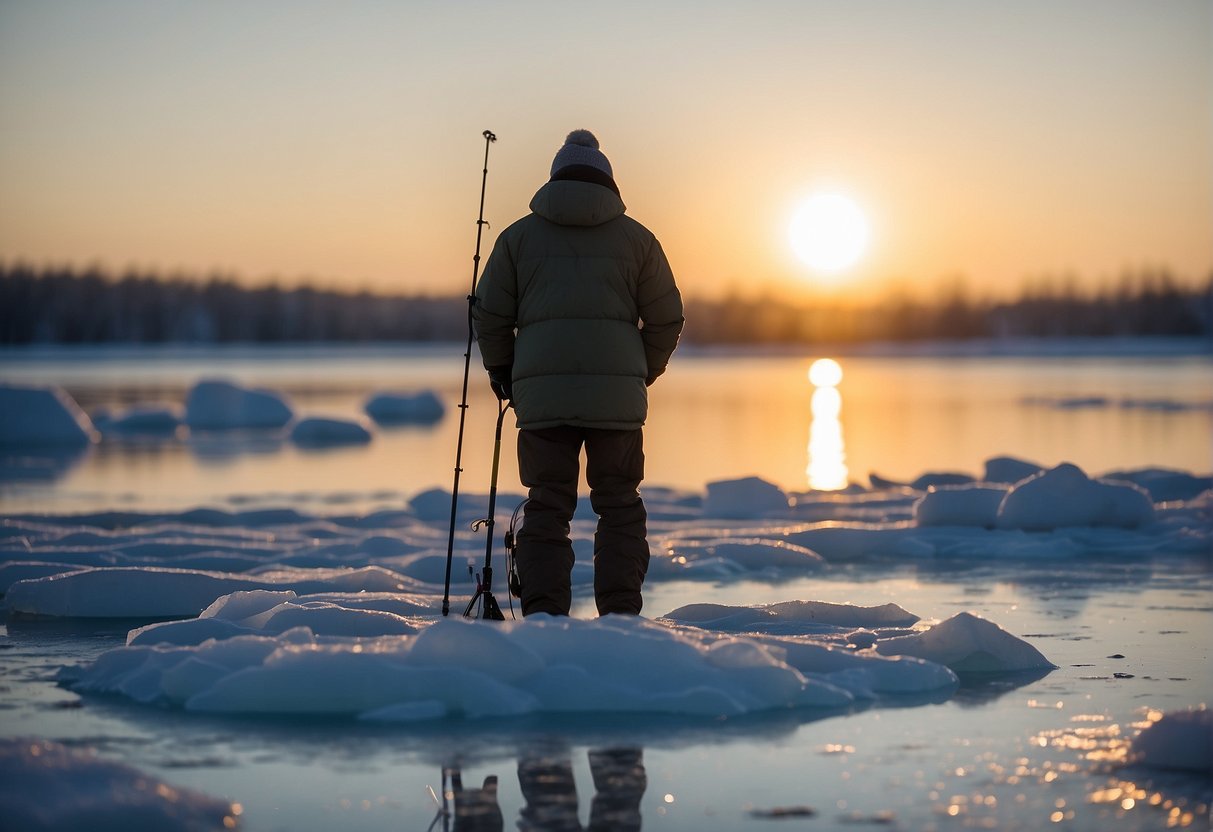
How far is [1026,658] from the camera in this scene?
4.79 m

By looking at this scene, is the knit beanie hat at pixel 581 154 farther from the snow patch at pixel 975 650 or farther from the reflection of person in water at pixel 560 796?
the reflection of person in water at pixel 560 796

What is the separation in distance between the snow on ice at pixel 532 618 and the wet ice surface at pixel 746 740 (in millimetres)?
45

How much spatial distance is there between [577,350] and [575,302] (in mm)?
158

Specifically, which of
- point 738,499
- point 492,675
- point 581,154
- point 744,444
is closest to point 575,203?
point 581,154

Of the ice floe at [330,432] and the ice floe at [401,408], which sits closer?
the ice floe at [330,432]

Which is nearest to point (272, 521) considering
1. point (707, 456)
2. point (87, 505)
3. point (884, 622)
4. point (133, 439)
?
point (87, 505)

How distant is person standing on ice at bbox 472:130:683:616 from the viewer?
474cm

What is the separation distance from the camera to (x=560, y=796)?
10.6 feet

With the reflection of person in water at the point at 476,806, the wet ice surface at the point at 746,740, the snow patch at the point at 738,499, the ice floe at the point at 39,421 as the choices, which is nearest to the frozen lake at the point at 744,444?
the ice floe at the point at 39,421

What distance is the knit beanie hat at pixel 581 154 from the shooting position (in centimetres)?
482

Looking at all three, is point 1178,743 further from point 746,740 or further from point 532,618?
point 532,618

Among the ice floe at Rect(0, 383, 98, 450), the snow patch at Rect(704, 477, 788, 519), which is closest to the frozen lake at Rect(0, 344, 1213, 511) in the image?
the ice floe at Rect(0, 383, 98, 450)

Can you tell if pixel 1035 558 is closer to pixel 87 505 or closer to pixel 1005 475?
pixel 1005 475

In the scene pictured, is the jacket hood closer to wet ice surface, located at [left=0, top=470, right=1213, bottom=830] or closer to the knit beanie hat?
the knit beanie hat
